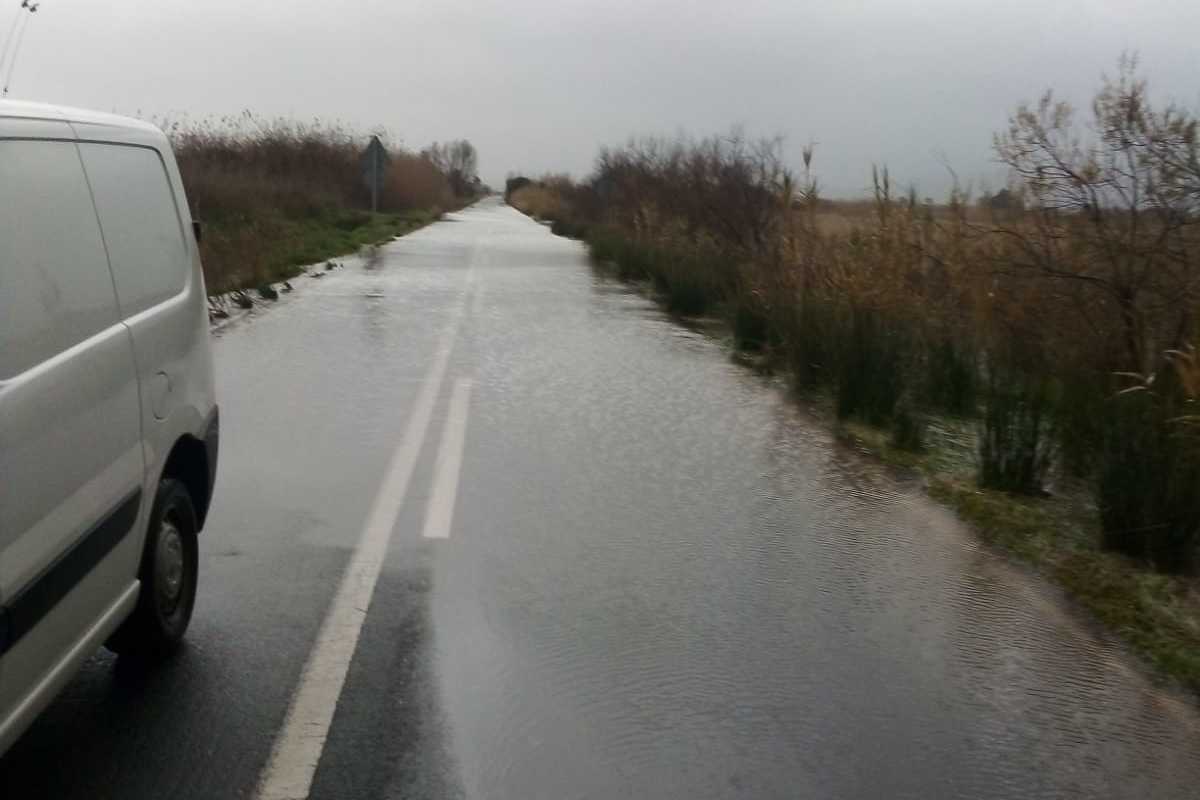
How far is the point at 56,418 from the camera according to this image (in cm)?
362

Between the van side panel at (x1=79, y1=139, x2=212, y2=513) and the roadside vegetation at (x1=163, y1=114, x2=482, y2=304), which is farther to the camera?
the roadside vegetation at (x1=163, y1=114, x2=482, y2=304)

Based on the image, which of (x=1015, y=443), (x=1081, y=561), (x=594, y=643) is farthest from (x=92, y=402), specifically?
(x=1015, y=443)

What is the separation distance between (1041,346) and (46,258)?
7.88m

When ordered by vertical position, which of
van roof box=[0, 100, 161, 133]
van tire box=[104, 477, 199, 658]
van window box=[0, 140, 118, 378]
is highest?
van roof box=[0, 100, 161, 133]

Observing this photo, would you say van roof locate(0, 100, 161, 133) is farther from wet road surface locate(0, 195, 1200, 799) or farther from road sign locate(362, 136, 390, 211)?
road sign locate(362, 136, 390, 211)

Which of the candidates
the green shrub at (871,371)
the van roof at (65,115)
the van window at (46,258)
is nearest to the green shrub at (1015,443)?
the green shrub at (871,371)

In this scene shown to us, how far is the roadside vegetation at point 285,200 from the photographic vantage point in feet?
72.6

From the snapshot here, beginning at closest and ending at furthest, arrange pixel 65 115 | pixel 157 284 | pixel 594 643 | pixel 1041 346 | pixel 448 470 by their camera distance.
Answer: pixel 65 115 → pixel 157 284 → pixel 594 643 → pixel 448 470 → pixel 1041 346

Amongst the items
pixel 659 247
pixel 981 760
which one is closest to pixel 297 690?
pixel 981 760

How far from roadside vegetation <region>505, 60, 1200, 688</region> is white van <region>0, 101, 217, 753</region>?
399 centimetres

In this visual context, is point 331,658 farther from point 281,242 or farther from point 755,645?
point 281,242

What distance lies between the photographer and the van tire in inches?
188

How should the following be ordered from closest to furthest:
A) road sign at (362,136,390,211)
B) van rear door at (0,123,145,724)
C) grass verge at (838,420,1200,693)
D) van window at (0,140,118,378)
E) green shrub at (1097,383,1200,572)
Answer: van rear door at (0,123,145,724) → van window at (0,140,118,378) → grass verge at (838,420,1200,693) → green shrub at (1097,383,1200,572) → road sign at (362,136,390,211)

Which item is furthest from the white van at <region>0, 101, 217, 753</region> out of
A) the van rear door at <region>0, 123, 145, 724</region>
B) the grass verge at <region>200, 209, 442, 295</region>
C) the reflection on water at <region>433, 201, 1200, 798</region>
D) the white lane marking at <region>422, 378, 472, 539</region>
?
the grass verge at <region>200, 209, 442, 295</region>
